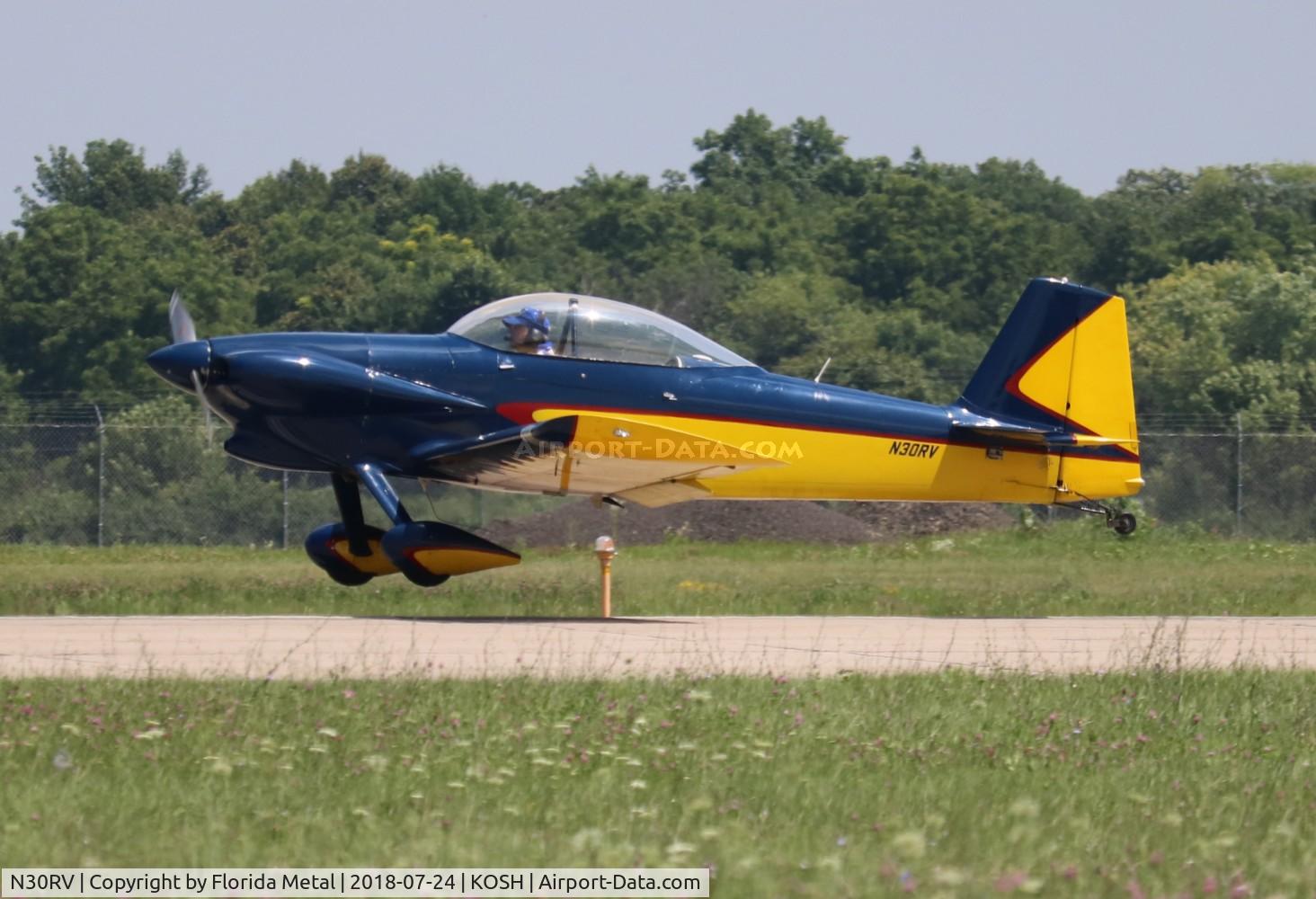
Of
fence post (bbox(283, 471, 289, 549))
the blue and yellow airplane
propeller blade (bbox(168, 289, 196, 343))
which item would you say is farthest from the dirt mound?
the blue and yellow airplane

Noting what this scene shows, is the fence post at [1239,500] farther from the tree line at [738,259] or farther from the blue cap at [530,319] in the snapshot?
the blue cap at [530,319]

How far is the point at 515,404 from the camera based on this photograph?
14383 millimetres

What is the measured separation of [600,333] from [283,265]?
5179 cm

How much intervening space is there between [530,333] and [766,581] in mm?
5641

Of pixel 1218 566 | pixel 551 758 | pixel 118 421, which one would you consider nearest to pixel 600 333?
pixel 551 758

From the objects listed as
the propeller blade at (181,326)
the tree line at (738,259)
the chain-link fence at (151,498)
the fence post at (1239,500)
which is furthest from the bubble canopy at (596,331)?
the tree line at (738,259)

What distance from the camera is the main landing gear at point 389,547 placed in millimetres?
13617

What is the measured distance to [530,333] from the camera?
47.1 feet

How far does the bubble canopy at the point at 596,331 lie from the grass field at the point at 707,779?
519 cm

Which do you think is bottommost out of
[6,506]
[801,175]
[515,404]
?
[6,506]

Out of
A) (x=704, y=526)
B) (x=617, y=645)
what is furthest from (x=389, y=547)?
(x=704, y=526)

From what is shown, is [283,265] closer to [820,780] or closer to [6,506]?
[6,506]

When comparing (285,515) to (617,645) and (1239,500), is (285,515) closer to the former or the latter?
(1239,500)

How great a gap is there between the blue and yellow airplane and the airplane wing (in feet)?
0.07
